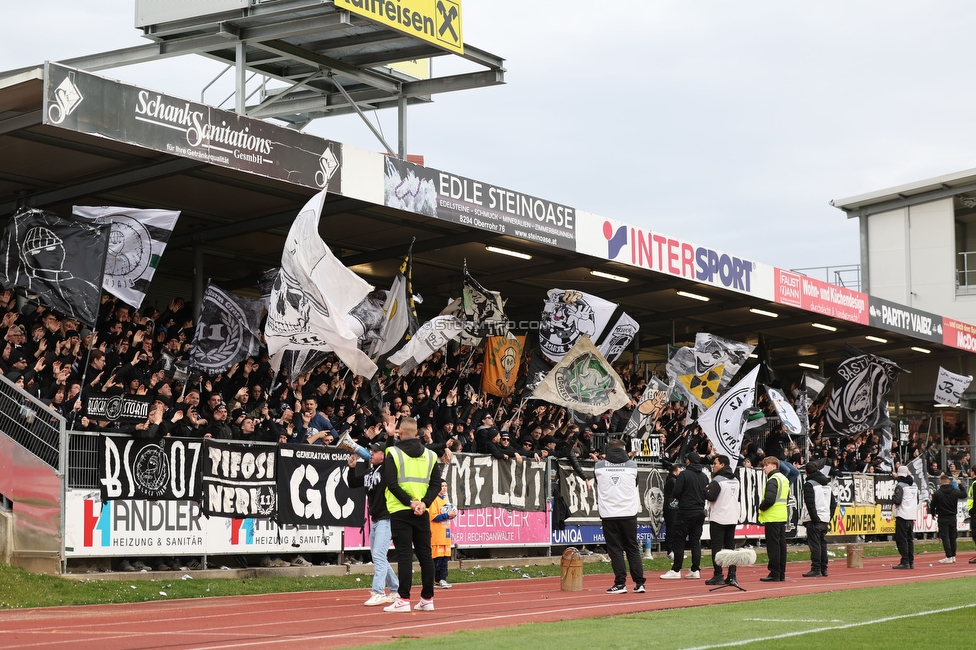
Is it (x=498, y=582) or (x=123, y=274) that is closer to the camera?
(x=123, y=274)

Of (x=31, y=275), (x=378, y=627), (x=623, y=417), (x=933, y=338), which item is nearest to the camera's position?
(x=378, y=627)

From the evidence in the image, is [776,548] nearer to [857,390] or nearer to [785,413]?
Answer: [785,413]

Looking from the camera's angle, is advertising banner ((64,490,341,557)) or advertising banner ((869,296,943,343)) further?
advertising banner ((869,296,943,343))

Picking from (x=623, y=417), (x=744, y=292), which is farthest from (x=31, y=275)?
(x=744, y=292)

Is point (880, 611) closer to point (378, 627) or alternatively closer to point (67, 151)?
point (378, 627)

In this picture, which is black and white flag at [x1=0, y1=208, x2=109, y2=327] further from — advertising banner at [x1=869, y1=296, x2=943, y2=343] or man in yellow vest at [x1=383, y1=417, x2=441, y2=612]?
advertising banner at [x1=869, y1=296, x2=943, y2=343]

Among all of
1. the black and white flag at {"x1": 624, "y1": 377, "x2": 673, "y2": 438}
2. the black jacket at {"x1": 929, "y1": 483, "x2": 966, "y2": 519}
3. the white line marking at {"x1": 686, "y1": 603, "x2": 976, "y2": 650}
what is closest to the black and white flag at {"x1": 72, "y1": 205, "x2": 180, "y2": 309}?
the white line marking at {"x1": 686, "y1": 603, "x2": 976, "y2": 650}

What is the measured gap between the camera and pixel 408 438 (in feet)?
44.0

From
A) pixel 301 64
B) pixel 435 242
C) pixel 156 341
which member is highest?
pixel 301 64

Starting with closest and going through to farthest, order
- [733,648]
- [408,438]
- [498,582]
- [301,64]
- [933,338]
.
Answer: [733,648], [408,438], [498,582], [301,64], [933,338]

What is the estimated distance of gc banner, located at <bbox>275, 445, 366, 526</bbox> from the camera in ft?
59.6

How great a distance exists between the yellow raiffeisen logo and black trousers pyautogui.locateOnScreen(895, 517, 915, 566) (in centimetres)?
1242

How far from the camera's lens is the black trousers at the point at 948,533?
25.9 m

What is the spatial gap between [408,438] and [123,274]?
6.77 m
